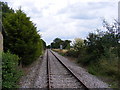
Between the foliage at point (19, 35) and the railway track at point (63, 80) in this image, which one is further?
the foliage at point (19, 35)

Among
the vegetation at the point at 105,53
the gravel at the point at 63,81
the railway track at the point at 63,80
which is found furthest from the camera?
the vegetation at the point at 105,53

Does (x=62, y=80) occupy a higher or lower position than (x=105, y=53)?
lower

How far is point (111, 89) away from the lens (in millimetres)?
10258

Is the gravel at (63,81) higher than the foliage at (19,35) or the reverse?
the reverse

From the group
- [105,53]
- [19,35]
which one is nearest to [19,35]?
[19,35]

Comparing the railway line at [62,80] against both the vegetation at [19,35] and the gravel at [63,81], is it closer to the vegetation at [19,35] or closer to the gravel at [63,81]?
the gravel at [63,81]

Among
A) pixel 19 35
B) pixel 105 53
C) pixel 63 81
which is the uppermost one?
pixel 19 35

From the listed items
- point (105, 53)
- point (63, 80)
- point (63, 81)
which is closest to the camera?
point (63, 81)

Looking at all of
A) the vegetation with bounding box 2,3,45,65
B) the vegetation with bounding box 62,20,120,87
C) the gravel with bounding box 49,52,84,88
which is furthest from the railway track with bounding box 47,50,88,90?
the vegetation with bounding box 2,3,45,65

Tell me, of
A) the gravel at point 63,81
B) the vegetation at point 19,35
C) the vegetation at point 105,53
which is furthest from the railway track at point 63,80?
the vegetation at point 19,35

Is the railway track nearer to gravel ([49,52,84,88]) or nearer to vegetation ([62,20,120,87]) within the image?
gravel ([49,52,84,88])

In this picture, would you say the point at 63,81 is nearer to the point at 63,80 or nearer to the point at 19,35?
the point at 63,80

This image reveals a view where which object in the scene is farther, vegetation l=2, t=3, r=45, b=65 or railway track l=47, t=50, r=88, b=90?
vegetation l=2, t=3, r=45, b=65

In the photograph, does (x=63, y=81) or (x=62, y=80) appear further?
(x=62, y=80)
